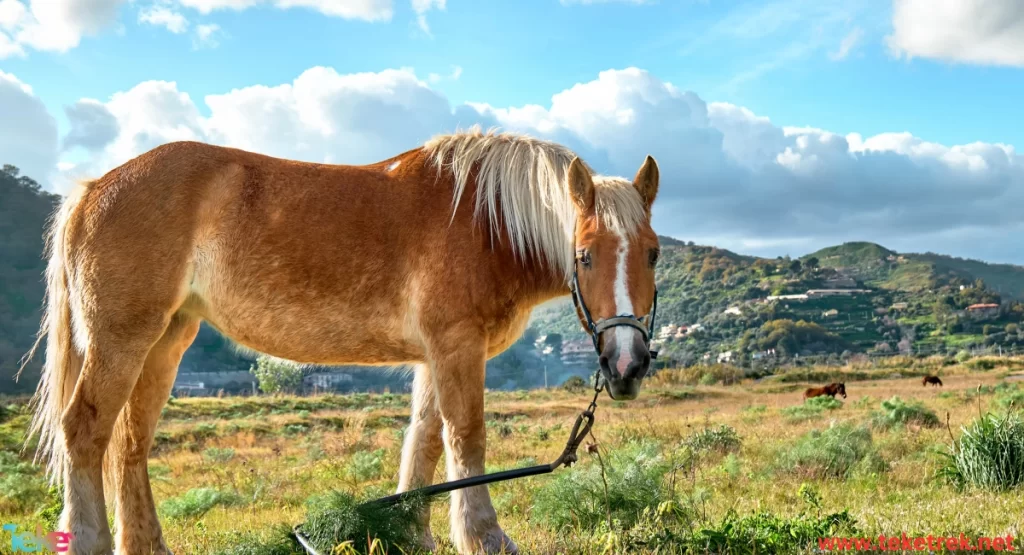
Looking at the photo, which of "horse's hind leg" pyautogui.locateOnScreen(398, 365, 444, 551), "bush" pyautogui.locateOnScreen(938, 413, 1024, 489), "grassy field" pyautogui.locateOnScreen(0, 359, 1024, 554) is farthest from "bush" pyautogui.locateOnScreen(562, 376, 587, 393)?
"horse's hind leg" pyautogui.locateOnScreen(398, 365, 444, 551)

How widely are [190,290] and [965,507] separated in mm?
6358

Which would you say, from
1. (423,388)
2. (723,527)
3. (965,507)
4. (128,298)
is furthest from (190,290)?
(965,507)

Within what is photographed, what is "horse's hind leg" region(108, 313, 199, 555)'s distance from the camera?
16.3 ft

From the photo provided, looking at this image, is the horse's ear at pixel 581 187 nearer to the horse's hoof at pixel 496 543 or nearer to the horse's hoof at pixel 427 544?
the horse's hoof at pixel 496 543

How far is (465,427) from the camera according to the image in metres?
4.19

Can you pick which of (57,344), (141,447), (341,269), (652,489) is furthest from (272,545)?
(652,489)

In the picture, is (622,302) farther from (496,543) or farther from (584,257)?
(496,543)

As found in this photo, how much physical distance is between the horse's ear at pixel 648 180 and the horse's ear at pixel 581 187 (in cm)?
37

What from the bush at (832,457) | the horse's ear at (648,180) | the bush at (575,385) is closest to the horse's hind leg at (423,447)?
the horse's ear at (648,180)

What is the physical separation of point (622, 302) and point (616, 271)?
20 centimetres

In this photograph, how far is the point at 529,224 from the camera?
177 inches

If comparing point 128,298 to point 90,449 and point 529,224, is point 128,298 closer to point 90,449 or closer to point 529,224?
point 90,449

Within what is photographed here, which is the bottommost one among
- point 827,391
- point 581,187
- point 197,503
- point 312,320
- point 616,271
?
point 827,391

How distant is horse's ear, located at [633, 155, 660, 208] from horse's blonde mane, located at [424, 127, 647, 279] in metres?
0.08
